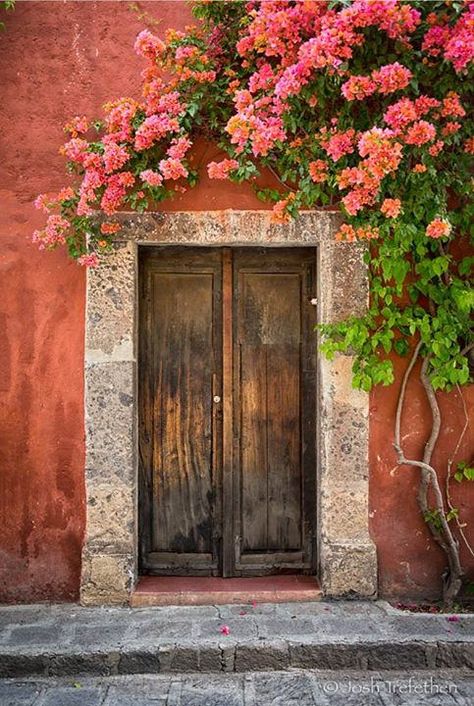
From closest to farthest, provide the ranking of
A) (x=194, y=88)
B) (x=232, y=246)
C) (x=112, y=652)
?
(x=112, y=652)
(x=194, y=88)
(x=232, y=246)

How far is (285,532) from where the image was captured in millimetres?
4473

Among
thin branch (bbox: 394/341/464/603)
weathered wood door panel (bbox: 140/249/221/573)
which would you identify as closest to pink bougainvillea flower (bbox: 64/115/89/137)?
weathered wood door panel (bbox: 140/249/221/573)

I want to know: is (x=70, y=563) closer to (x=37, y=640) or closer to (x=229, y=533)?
(x=37, y=640)

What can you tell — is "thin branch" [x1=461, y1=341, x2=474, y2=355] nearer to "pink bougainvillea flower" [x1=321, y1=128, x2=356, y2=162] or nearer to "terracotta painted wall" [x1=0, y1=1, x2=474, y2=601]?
"terracotta painted wall" [x1=0, y1=1, x2=474, y2=601]

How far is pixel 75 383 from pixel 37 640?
4.80 feet

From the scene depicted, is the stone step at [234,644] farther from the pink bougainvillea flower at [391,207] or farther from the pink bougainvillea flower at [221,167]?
the pink bougainvillea flower at [221,167]

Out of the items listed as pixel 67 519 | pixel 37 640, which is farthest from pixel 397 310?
pixel 37 640

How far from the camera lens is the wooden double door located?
4.45 meters

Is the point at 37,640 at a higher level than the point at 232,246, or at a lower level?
lower

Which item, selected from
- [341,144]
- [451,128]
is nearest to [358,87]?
[341,144]

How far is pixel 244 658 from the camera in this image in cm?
349

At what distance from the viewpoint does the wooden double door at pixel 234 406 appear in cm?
445

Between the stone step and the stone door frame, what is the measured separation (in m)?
0.47

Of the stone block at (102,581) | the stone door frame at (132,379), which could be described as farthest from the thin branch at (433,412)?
the stone block at (102,581)
